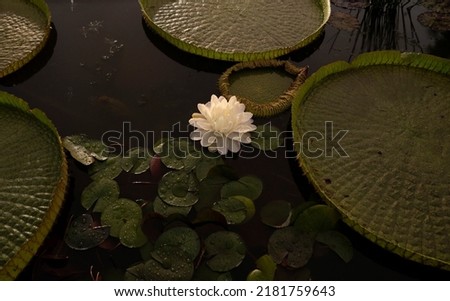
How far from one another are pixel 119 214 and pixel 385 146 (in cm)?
99

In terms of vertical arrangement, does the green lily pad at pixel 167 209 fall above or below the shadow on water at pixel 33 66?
below

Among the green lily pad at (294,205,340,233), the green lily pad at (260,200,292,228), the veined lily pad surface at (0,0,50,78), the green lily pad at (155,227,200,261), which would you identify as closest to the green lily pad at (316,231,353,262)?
the green lily pad at (294,205,340,233)

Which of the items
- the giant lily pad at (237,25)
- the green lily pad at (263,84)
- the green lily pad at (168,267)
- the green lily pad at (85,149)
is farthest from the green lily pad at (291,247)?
the giant lily pad at (237,25)

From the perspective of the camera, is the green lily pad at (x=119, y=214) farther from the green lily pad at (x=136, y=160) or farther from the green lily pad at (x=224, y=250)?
the green lily pad at (x=224, y=250)

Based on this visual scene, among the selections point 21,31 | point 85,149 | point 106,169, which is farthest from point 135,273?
point 21,31

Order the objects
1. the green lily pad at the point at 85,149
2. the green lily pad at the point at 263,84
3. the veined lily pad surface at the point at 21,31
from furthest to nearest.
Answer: the veined lily pad surface at the point at 21,31
the green lily pad at the point at 263,84
the green lily pad at the point at 85,149

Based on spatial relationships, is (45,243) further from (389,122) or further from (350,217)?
(389,122)

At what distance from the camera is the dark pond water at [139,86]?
59.2 inches

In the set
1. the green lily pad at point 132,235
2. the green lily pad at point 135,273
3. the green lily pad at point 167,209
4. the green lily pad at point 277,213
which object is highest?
the green lily pad at point 277,213

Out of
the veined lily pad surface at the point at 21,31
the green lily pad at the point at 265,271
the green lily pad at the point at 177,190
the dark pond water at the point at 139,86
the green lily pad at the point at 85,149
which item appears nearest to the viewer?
the green lily pad at the point at 265,271

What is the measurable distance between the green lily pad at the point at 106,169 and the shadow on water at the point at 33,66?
677mm

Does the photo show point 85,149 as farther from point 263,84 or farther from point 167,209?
point 263,84

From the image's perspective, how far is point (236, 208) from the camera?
62.9 inches

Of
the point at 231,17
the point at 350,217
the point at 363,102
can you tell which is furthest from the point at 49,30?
the point at 350,217
